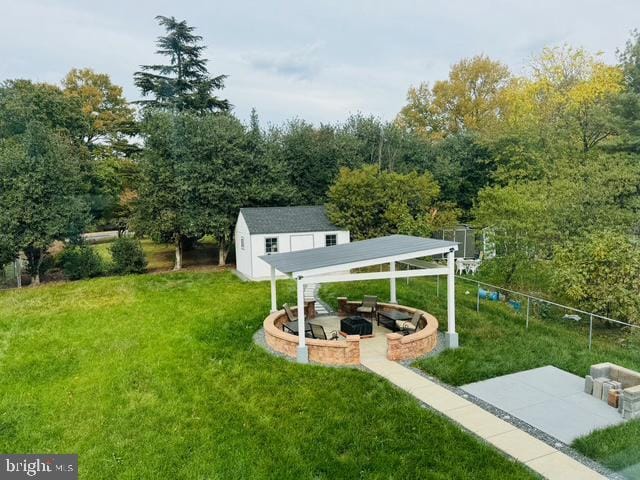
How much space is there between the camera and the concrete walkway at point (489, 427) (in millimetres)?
5441

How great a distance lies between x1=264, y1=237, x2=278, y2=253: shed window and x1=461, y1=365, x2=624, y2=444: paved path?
518 inches

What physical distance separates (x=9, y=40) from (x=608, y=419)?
2487 centimetres

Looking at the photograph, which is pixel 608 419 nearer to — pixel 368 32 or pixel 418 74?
pixel 368 32

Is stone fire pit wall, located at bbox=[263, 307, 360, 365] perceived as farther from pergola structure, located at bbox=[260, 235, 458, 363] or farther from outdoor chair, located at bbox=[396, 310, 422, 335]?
outdoor chair, located at bbox=[396, 310, 422, 335]

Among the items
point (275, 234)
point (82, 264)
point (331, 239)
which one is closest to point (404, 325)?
point (275, 234)

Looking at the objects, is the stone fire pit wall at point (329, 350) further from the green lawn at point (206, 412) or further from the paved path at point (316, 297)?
the paved path at point (316, 297)

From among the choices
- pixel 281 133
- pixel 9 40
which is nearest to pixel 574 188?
pixel 281 133

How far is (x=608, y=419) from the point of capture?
673cm

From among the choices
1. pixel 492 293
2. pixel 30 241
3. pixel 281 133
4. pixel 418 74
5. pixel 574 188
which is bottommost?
pixel 492 293

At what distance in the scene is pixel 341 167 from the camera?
25.1 meters

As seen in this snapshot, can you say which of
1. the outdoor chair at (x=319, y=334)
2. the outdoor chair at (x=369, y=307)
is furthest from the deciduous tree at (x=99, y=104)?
the outdoor chair at (x=319, y=334)

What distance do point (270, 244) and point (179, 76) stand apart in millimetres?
15928

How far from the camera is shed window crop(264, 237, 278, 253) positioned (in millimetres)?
19875

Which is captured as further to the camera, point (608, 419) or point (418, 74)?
point (418, 74)
